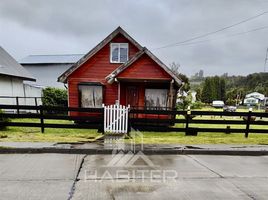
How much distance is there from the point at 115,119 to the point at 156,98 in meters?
5.44

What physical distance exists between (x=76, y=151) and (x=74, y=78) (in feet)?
29.5

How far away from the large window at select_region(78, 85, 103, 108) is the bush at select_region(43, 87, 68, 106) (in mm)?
7510

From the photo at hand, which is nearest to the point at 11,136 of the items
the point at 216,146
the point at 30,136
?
the point at 30,136

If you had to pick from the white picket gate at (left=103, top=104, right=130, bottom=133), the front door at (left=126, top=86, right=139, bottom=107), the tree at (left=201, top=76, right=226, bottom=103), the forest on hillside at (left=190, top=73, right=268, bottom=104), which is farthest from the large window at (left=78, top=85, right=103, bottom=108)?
the tree at (left=201, top=76, right=226, bottom=103)

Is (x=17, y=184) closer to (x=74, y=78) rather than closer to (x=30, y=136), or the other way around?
(x=30, y=136)

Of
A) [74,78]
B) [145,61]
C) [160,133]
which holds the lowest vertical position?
[160,133]

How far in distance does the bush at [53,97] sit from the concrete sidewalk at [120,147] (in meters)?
14.4

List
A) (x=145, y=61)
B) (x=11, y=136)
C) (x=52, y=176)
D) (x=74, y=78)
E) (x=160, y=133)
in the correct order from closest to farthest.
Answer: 1. (x=52, y=176)
2. (x=11, y=136)
3. (x=160, y=133)
4. (x=145, y=61)
5. (x=74, y=78)

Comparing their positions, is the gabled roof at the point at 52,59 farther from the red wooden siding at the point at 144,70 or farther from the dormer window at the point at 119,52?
the red wooden siding at the point at 144,70

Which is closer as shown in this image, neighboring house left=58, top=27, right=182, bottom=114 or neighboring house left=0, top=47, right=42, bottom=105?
neighboring house left=58, top=27, right=182, bottom=114

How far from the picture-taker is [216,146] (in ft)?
28.7

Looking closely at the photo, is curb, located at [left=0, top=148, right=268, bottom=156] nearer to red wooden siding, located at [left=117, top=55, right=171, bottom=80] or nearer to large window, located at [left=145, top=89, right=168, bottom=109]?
red wooden siding, located at [left=117, top=55, right=171, bottom=80]

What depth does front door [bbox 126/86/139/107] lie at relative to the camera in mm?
15766

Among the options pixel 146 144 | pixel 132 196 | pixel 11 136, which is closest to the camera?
pixel 132 196
